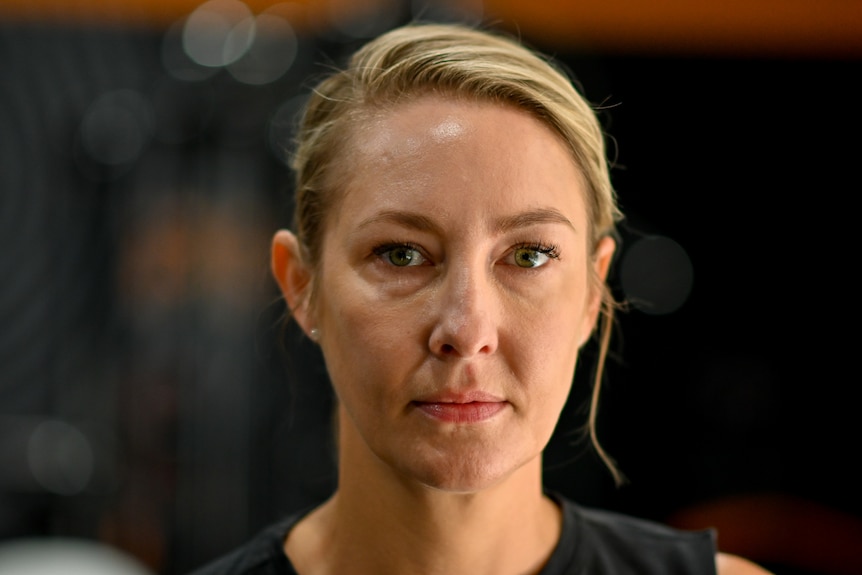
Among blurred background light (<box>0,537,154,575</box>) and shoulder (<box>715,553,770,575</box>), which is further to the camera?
blurred background light (<box>0,537,154,575</box>)

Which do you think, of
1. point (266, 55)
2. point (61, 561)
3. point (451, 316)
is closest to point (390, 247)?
point (451, 316)

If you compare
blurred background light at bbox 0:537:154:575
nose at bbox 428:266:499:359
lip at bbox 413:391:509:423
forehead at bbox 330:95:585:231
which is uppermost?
forehead at bbox 330:95:585:231

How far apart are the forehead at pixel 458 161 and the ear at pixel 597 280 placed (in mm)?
102

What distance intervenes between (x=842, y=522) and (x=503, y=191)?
230cm

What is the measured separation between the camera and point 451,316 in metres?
0.96

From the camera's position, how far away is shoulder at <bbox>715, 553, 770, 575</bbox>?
45.7 inches

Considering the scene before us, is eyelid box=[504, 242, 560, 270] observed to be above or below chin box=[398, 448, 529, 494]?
above

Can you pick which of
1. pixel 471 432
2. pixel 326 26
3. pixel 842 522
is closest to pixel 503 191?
pixel 471 432

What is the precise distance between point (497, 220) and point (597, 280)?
22cm

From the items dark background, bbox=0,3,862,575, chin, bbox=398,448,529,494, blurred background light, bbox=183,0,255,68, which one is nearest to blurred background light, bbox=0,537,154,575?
dark background, bbox=0,3,862,575

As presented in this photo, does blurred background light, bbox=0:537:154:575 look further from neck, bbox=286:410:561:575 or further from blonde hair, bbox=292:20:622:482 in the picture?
blonde hair, bbox=292:20:622:482

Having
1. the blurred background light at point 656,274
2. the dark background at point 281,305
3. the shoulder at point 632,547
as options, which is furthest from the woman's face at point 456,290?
the dark background at point 281,305

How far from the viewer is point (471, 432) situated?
96 centimetres

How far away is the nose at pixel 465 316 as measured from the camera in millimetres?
946
